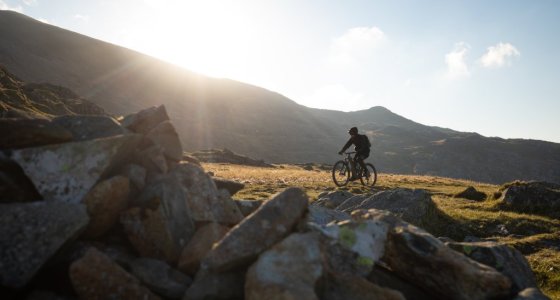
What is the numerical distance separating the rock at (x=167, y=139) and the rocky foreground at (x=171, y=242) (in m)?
0.41

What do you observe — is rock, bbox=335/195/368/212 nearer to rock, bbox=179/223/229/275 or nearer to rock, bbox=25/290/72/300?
rock, bbox=179/223/229/275

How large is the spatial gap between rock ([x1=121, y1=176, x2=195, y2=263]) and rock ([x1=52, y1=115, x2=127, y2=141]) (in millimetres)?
1851

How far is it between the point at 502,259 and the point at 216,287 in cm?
635

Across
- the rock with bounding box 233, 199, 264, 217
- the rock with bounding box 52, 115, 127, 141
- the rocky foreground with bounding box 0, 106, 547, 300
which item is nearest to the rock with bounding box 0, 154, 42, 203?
the rocky foreground with bounding box 0, 106, 547, 300

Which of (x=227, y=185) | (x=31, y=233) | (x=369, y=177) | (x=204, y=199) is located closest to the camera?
(x=31, y=233)

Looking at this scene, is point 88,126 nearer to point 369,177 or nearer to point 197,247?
point 197,247

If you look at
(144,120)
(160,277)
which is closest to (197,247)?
(160,277)

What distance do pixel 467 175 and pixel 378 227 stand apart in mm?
212281

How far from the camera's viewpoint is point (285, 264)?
6508 millimetres

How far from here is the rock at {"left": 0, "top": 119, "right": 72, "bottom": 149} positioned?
26.4 ft

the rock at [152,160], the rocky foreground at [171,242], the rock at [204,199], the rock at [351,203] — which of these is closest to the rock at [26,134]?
the rocky foreground at [171,242]

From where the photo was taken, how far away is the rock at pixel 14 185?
7383mm

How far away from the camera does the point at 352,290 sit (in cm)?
682

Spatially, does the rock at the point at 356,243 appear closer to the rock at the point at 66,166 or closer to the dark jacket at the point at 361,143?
the rock at the point at 66,166
